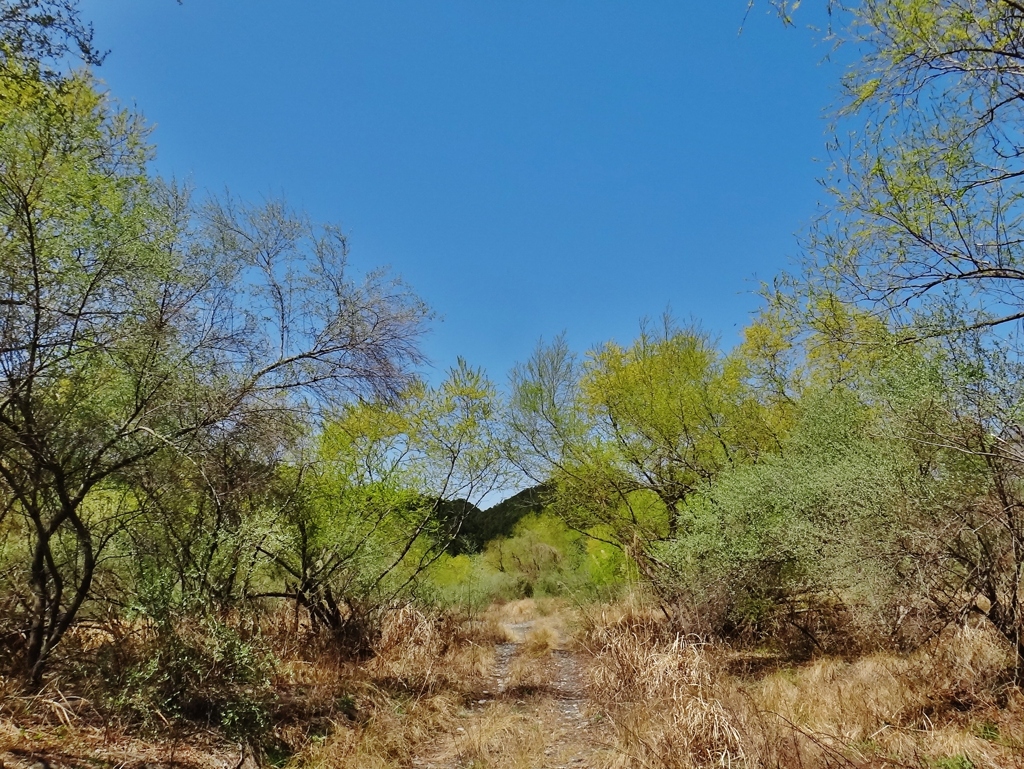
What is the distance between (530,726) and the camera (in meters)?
6.67

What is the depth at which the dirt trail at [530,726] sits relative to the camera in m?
5.70

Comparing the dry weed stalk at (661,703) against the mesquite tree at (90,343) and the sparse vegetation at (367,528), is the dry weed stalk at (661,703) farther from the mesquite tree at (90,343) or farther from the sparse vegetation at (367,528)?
the mesquite tree at (90,343)

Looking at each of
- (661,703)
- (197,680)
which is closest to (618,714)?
(661,703)

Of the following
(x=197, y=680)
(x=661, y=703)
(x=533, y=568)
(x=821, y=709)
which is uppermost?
(x=197, y=680)

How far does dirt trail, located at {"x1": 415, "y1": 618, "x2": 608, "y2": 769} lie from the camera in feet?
18.7

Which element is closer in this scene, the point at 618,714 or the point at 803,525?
the point at 618,714

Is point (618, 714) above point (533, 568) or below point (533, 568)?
below

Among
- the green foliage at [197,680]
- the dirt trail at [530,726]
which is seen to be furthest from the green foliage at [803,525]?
the green foliage at [197,680]

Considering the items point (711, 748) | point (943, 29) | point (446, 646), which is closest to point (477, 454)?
point (446, 646)

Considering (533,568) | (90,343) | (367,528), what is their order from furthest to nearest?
(533,568) < (367,528) < (90,343)

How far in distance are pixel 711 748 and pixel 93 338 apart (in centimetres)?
649

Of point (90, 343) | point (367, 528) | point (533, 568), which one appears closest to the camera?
point (90, 343)

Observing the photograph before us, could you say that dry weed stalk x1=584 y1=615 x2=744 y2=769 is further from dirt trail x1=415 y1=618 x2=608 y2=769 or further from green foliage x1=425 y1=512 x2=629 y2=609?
green foliage x1=425 y1=512 x2=629 y2=609

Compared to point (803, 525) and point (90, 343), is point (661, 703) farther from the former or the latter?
point (90, 343)
